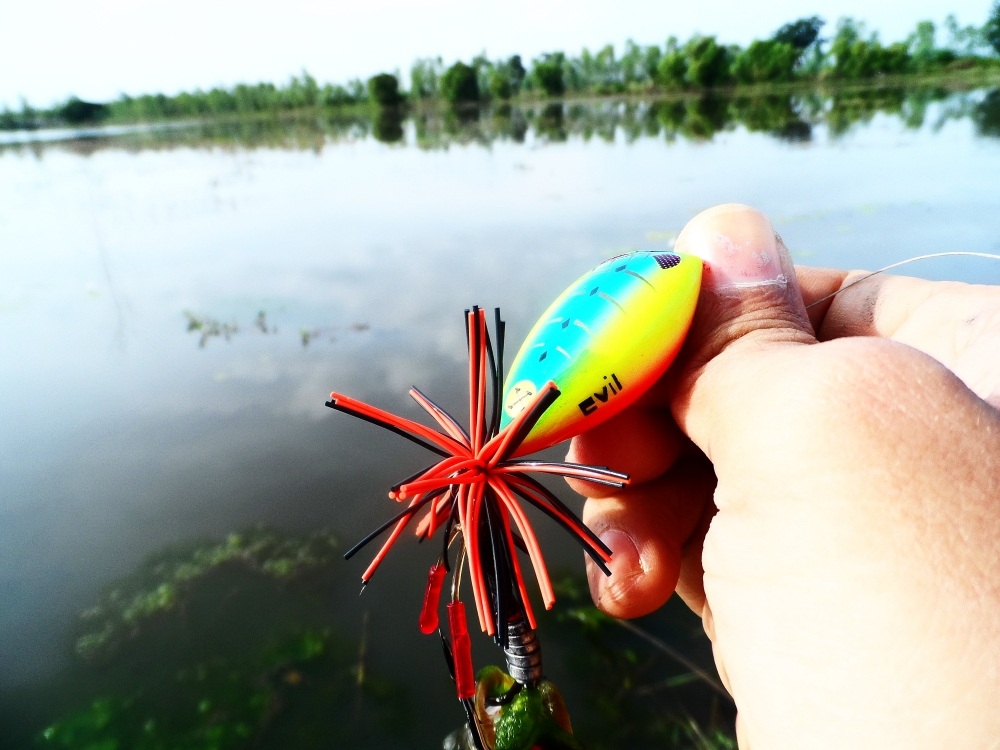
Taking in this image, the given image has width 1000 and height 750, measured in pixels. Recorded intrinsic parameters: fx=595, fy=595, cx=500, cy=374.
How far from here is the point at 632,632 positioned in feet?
6.24

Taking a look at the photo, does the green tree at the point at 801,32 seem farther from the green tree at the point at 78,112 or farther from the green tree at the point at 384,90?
the green tree at the point at 78,112

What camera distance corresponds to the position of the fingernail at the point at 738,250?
3.16 ft

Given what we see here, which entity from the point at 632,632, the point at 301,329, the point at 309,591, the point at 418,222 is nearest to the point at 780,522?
the point at 632,632

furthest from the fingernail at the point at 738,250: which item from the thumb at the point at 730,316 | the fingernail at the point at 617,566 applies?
the fingernail at the point at 617,566

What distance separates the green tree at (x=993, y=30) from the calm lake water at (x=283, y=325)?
29.5 metres

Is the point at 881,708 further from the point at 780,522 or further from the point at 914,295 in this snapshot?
the point at 914,295

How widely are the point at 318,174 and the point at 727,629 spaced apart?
387 inches

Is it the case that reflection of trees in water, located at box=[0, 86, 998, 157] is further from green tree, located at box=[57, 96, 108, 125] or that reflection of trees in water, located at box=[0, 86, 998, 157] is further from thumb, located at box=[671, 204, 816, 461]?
green tree, located at box=[57, 96, 108, 125]

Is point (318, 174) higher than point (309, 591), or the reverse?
point (318, 174)

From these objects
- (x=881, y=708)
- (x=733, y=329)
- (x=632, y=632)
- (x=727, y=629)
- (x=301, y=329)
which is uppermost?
Result: (x=733, y=329)

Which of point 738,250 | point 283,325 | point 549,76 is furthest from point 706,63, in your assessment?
point 738,250

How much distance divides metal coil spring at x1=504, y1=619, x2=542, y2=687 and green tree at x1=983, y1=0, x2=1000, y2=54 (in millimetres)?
42614

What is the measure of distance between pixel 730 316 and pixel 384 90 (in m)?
32.1

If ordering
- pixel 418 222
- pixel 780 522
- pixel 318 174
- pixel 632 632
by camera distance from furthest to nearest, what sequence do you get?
1. pixel 318 174
2. pixel 418 222
3. pixel 632 632
4. pixel 780 522
